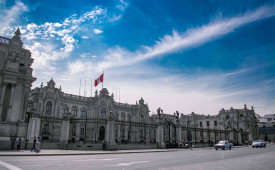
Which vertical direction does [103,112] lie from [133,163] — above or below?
above

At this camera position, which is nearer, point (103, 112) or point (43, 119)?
point (43, 119)

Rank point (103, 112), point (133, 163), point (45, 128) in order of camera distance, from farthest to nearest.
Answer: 1. point (103, 112)
2. point (45, 128)
3. point (133, 163)

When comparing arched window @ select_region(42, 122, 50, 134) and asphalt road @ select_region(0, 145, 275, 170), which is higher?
arched window @ select_region(42, 122, 50, 134)

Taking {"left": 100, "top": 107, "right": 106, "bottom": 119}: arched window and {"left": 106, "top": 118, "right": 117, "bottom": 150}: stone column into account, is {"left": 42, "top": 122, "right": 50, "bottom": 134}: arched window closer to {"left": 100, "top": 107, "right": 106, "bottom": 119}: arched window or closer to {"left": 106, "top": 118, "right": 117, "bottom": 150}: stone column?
{"left": 100, "top": 107, "right": 106, "bottom": 119}: arched window

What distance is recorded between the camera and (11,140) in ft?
80.9

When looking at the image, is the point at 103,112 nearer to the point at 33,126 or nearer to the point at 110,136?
the point at 110,136

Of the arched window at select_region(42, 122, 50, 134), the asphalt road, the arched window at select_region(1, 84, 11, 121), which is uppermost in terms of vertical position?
the arched window at select_region(1, 84, 11, 121)

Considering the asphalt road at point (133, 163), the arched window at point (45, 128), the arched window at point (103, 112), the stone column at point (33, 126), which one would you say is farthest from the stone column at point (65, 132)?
the arched window at point (103, 112)

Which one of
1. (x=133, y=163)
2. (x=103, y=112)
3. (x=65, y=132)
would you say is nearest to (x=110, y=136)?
(x=65, y=132)

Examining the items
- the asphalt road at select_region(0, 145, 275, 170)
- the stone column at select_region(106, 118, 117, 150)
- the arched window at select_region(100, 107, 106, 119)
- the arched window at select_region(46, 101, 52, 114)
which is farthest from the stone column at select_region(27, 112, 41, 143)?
the arched window at select_region(100, 107, 106, 119)

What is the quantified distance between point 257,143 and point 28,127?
39.2 m

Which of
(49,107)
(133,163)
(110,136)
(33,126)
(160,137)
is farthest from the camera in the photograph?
(49,107)

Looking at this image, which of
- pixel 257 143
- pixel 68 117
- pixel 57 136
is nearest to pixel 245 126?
pixel 257 143

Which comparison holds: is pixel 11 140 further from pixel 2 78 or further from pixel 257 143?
pixel 257 143
